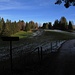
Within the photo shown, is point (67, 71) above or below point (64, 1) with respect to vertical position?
below

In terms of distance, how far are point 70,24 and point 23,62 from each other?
139107 mm

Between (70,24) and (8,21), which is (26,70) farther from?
(70,24)

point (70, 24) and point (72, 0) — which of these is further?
point (70, 24)

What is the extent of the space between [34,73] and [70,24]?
142 metres

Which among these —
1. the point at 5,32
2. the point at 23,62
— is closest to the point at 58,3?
the point at 23,62

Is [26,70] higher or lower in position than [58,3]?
lower

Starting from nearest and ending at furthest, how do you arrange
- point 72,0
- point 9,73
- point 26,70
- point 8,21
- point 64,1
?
point 9,73
point 26,70
point 72,0
point 64,1
point 8,21

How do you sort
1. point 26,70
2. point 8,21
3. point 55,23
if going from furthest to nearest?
point 55,23 → point 8,21 → point 26,70

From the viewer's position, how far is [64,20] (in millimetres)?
154625

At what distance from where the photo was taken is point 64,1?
72.3 ft

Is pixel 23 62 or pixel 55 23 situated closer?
pixel 23 62

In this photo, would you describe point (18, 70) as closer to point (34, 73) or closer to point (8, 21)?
point (34, 73)

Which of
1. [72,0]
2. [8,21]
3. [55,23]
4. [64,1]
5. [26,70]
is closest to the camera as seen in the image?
[26,70]

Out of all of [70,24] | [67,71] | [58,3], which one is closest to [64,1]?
[58,3]
